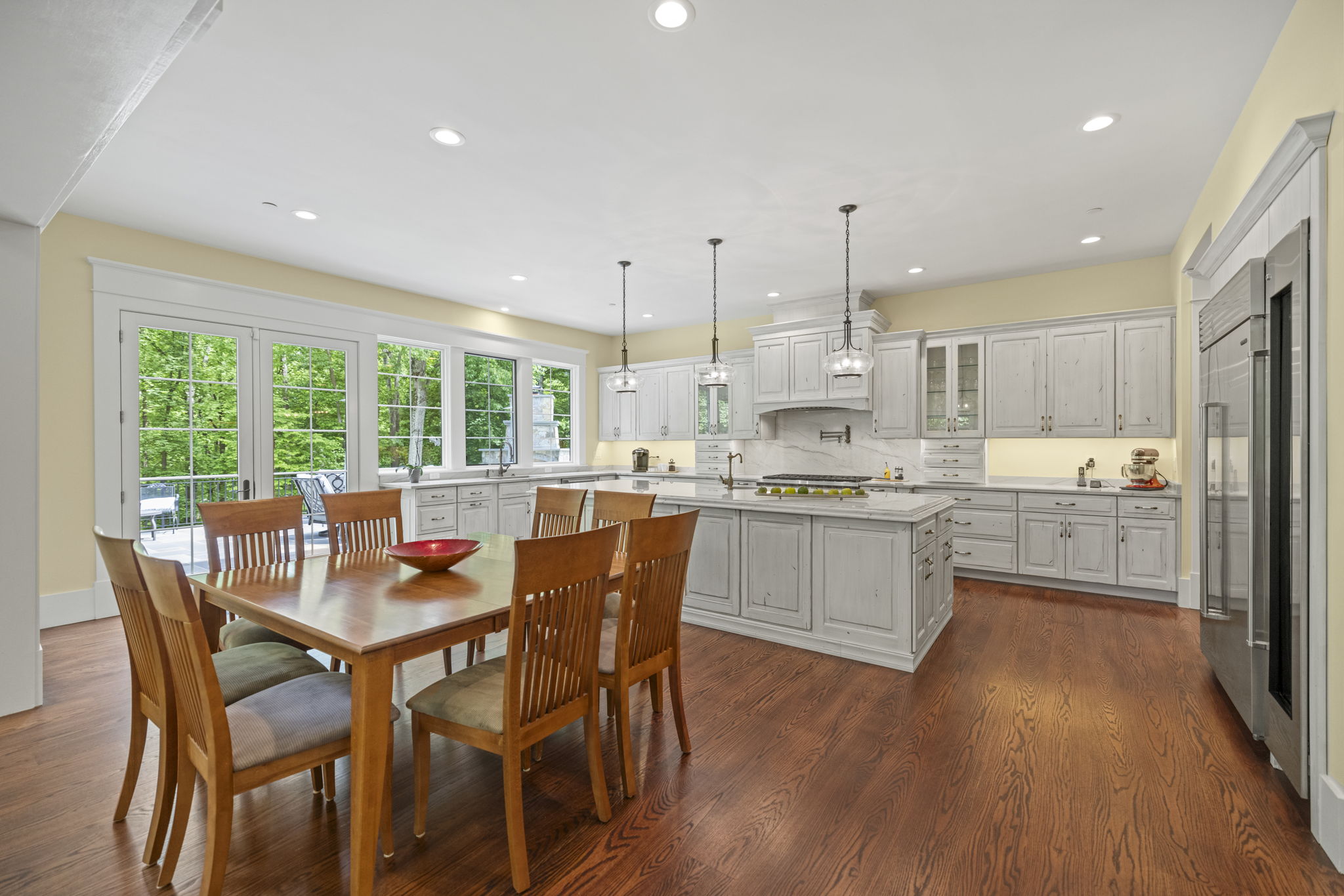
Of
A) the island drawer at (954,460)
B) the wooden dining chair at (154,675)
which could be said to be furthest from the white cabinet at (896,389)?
the wooden dining chair at (154,675)

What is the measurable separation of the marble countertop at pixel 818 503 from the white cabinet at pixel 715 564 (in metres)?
0.11

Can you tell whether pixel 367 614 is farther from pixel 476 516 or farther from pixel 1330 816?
pixel 476 516

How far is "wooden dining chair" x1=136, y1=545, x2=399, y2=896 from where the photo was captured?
4.88ft

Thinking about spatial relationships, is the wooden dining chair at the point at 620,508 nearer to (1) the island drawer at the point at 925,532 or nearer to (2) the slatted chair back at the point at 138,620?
(1) the island drawer at the point at 925,532

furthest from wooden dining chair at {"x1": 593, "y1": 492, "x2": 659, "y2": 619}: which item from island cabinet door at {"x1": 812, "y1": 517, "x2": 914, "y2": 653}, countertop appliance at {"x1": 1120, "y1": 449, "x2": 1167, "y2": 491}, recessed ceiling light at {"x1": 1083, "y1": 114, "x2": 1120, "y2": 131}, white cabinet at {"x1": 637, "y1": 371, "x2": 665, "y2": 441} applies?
white cabinet at {"x1": 637, "y1": 371, "x2": 665, "y2": 441}

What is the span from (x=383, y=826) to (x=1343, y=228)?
3.34 metres

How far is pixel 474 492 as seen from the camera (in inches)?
241

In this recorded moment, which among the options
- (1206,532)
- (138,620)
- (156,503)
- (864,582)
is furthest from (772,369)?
(138,620)

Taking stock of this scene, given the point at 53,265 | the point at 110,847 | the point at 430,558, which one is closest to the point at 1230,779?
the point at 430,558

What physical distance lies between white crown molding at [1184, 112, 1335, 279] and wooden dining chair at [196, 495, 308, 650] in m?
4.06

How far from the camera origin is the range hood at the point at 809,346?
19.4 feet

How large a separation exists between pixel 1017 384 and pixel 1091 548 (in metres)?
1.52

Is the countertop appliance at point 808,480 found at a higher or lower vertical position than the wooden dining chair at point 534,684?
higher

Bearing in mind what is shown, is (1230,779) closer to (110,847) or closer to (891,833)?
(891,833)
